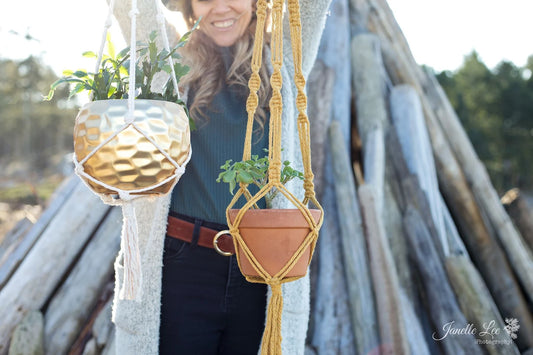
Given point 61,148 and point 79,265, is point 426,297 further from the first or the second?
point 61,148

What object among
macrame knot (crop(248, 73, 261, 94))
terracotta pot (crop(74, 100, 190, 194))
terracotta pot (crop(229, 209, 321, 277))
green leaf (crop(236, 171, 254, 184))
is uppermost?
macrame knot (crop(248, 73, 261, 94))

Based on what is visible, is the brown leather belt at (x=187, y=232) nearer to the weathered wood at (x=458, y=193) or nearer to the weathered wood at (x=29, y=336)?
the weathered wood at (x=29, y=336)

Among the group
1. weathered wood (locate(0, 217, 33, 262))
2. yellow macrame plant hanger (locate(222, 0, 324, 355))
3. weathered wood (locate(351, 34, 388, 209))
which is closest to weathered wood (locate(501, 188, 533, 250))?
weathered wood (locate(351, 34, 388, 209))

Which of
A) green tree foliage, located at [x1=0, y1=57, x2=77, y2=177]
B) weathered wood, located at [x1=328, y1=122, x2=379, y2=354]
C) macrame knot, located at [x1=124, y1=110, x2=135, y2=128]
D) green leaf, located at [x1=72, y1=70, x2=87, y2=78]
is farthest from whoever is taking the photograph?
green tree foliage, located at [x1=0, y1=57, x2=77, y2=177]

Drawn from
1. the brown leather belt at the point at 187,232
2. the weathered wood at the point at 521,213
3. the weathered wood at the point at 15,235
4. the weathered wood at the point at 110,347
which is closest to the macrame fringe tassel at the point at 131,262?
the brown leather belt at the point at 187,232

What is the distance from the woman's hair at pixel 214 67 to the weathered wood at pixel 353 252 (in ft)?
4.45

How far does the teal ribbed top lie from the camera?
156 centimetres

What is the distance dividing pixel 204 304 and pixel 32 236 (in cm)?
183

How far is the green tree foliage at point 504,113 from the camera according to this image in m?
18.9

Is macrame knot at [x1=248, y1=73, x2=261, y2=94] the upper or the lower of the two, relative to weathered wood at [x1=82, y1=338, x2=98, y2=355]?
upper

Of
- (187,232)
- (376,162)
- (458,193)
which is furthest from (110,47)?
(458,193)

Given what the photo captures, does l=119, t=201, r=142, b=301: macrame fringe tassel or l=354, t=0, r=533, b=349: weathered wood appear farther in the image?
l=354, t=0, r=533, b=349: weathered wood

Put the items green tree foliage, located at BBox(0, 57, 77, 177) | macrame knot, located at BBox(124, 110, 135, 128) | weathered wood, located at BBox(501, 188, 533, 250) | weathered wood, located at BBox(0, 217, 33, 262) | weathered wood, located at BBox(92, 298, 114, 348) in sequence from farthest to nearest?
green tree foliage, located at BBox(0, 57, 77, 177)
weathered wood, located at BBox(501, 188, 533, 250)
weathered wood, located at BBox(0, 217, 33, 262)
weathered wood, located at BBox(92, 298, 114, 348)
macrame knot, located at BBox(124, 110, 135, 128)

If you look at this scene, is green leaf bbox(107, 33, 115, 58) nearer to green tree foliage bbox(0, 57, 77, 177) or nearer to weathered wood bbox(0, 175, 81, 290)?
weathered wood bbox(0, 175, 81, 290)
